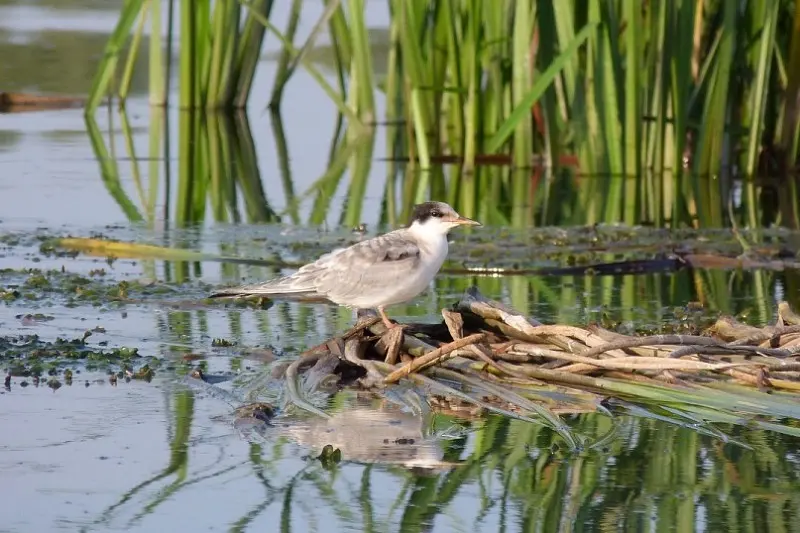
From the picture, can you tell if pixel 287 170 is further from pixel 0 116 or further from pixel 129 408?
pixel 129 408

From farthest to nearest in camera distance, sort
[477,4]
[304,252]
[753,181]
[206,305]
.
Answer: [753,181]
[477,4]
[304,252]
[206,305]

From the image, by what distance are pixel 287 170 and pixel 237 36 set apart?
5.74ft

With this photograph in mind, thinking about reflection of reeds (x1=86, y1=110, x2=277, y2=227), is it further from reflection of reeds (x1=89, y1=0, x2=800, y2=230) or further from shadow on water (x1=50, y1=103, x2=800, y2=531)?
shadow on water (x1=50, y1=103, x2=800, y2=531)

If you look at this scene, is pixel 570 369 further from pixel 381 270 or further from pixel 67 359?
pixel 67 359

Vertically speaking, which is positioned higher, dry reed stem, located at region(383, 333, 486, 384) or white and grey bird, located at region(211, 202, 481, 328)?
white and grey bird, located at region(211, 202, 481, 328)

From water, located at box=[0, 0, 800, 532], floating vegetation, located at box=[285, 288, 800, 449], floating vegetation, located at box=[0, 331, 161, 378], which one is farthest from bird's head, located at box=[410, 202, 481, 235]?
floating vegetation, located at box=[0, 331, 161, 378]

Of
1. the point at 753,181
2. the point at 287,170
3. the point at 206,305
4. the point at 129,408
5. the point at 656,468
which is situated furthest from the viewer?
the point at 287,170

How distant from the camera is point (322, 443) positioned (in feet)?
16.4

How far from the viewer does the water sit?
A: 4.36m

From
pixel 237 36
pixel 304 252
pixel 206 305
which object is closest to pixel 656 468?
pixel 206 305

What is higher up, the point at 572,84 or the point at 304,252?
the point at 572,84

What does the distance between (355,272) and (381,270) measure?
108mm

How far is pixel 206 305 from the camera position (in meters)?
7.13

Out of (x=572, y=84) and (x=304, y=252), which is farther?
(x=572, y=84)
